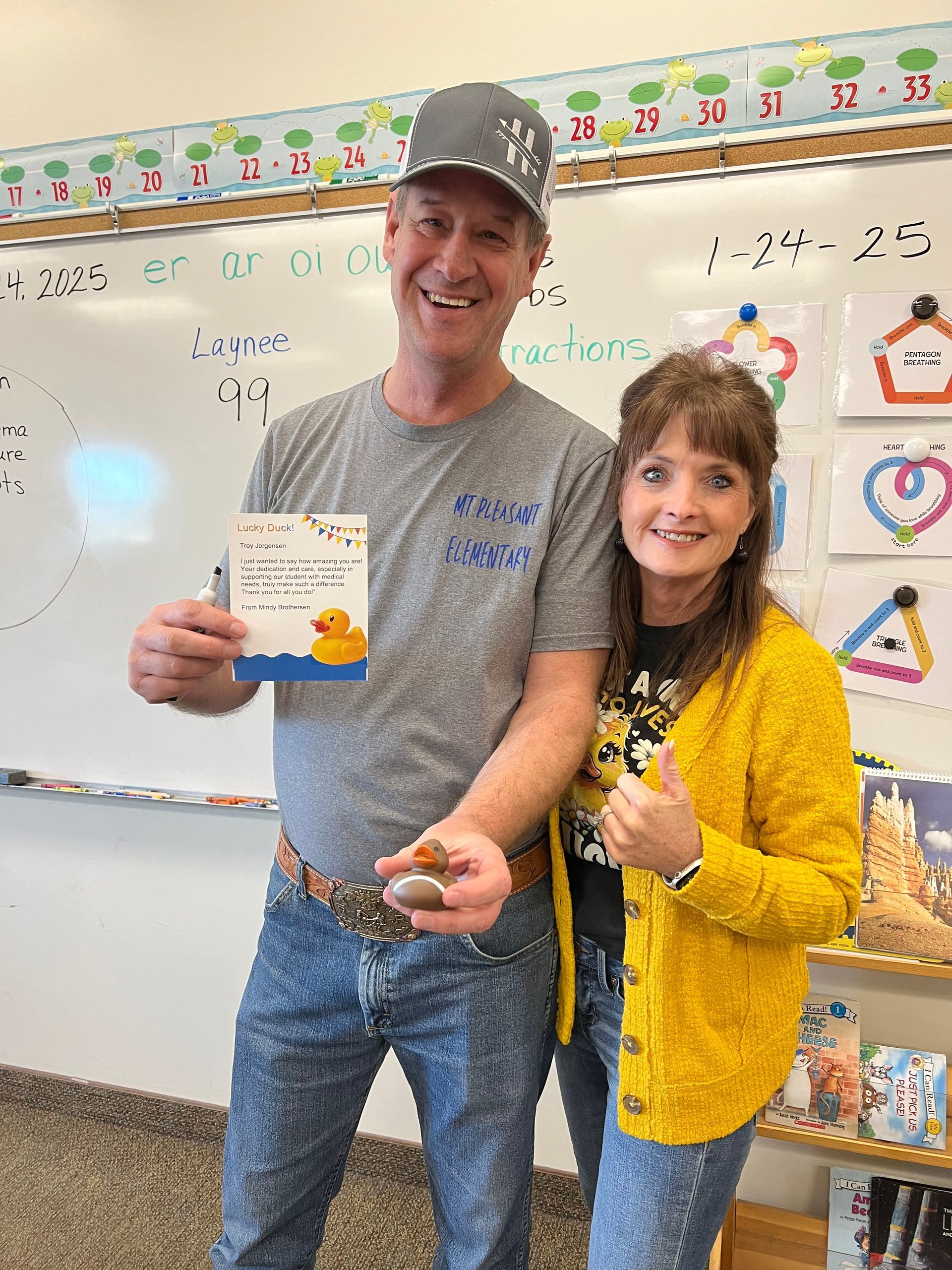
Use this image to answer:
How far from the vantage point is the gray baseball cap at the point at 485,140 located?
938mm

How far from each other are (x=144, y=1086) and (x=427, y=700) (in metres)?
1.73

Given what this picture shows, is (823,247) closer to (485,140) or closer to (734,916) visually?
(485,140)

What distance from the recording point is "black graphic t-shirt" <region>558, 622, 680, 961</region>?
1.01 meters

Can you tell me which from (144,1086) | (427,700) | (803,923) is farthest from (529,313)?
(144,1086)

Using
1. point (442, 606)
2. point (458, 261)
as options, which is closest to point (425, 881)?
point (442, 606)

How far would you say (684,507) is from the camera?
0.96 meters

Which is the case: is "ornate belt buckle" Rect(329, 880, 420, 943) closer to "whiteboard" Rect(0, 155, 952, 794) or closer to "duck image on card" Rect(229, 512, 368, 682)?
"duck image on card" Rect(229, 512, 368, 682)

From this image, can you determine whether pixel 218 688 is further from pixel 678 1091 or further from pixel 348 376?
pixel 348 376

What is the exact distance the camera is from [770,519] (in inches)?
41.4

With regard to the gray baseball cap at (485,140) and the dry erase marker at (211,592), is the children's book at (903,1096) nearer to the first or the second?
the dry erase marker at (211,592)

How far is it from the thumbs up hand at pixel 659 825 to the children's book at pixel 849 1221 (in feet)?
3.97

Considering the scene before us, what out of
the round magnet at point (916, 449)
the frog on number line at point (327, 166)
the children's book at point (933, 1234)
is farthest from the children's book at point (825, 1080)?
the frog on number line at point (327, 166)

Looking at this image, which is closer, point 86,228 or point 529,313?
point 529,313

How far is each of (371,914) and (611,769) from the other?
34 cm
